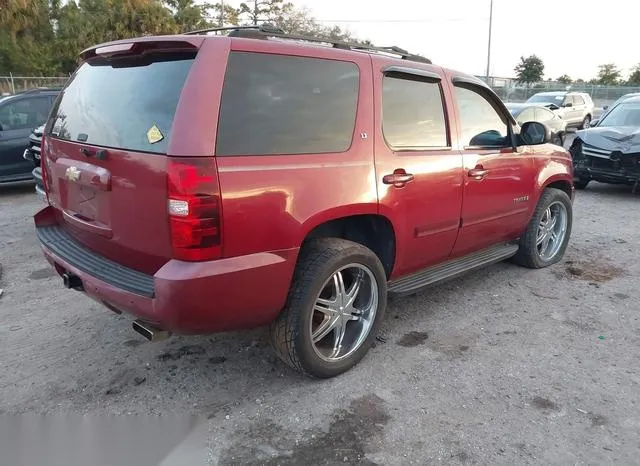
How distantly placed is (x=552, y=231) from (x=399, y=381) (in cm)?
309

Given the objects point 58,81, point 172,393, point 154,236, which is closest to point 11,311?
point 172,393

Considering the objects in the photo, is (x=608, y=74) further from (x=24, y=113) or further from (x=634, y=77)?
(x=24, y=113)

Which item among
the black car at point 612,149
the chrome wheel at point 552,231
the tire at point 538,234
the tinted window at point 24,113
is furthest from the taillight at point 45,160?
the black car at point 612,149

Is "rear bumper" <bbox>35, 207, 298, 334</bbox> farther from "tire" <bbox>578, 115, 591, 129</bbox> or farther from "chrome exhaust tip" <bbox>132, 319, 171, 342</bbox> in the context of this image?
"tire" <bbox>578, 115, 591, 129</bbox>

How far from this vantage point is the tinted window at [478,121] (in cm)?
406

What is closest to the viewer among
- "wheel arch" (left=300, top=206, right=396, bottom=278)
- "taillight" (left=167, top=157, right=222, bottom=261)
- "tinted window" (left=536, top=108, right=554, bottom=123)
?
"taillight" (left=167, top=157, right=222, bottom=261)

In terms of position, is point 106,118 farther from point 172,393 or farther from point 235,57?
point 172,393

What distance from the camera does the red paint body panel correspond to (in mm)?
2506

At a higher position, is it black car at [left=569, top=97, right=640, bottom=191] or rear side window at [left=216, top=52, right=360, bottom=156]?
rear side window at [left=216, top=52, right=360, bottom=156]

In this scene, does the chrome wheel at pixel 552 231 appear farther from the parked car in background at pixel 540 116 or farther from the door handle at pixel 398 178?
the parked car in background at pixel 540 116

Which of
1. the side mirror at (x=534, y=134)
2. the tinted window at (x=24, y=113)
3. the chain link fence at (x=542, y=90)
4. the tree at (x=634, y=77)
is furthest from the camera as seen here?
the tree at (x=634, y=77)

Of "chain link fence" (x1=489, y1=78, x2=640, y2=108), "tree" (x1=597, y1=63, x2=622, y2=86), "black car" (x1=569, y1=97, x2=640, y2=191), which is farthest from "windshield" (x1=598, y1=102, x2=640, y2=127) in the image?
"tree" (x1=597, y1=63, x2=622, y2=86)

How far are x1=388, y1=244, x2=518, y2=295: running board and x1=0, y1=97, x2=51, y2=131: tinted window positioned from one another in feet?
25.9

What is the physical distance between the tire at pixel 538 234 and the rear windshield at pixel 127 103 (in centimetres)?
365
